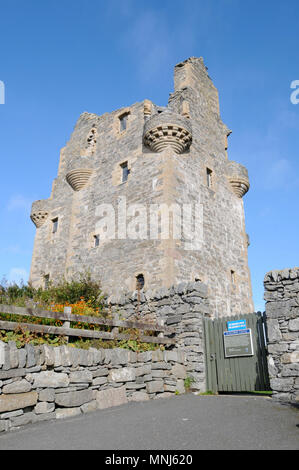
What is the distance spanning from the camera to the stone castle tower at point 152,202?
48.5 ft

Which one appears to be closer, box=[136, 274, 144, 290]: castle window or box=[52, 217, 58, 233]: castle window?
box=[136, 274, 144, 290]: castle window

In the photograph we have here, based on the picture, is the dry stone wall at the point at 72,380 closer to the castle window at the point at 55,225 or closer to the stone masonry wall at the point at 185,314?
the stone masonry wall at the point at 185,314

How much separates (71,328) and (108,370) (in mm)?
1120

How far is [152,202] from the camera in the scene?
596 inches

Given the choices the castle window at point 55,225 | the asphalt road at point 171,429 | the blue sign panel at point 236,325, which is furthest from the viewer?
the castle window at point 55,225

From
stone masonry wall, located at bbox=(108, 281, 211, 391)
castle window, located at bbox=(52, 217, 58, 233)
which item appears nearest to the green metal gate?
stone masonry wall, located at bbox=(108, 281, 211, 391)

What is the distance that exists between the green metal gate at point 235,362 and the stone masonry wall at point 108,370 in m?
0.26

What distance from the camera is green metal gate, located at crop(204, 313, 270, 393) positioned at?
833 cm

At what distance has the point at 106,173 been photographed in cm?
1830

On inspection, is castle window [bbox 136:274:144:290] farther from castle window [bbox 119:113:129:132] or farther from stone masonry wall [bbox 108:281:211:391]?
castle window [bbox 119:113:129:132]

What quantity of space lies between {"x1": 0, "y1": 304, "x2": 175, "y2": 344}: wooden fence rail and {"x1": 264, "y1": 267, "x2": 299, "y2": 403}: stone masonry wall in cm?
257

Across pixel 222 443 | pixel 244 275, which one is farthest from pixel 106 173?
pixel 222 443

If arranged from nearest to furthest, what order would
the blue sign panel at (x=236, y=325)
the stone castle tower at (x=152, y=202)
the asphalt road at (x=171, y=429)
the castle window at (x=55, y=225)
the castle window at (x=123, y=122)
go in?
the asphalt road at (x=171, y=429) → the blue sign panel at (x=236, y=325) → the stone castle tower at (x=152, y=202) → the castle window at (x=123, y=122) → the castle window at (x=55, y=225)

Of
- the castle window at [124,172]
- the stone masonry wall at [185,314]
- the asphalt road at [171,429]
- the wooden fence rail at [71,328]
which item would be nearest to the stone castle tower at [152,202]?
the castle window at [124,172]
